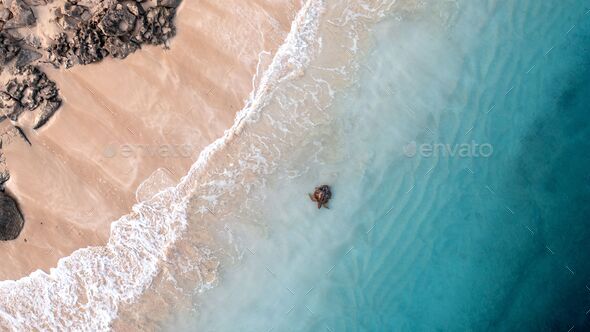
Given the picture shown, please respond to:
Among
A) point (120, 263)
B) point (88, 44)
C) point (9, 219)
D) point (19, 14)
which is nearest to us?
point (19, 14)

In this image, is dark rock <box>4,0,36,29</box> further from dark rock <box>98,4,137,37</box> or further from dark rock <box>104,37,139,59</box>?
dark rock <box>104,37,139,59</box>

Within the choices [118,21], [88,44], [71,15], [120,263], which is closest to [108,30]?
[118,21]

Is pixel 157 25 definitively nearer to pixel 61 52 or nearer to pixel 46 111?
pixel 61 52

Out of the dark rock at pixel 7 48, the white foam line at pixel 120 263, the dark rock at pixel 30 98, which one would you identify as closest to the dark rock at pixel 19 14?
the dark rock at pixel 7 48

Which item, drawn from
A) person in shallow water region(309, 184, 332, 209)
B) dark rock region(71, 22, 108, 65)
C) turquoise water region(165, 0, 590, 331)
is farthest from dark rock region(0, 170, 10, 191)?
person in shallow water region(309, 184, 332, 209)

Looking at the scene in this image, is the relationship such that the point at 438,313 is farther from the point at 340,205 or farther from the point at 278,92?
the point at 278,92
